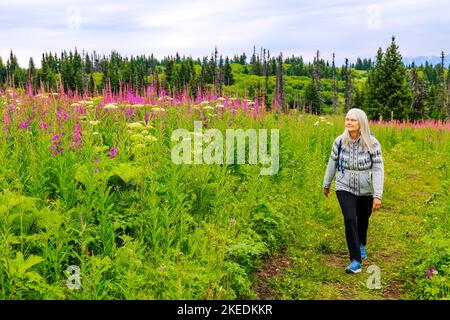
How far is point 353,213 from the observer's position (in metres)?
5.75

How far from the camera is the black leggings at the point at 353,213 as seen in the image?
5738mm

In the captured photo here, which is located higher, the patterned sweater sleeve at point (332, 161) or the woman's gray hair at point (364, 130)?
the woman's gray hair at point (364, 130)

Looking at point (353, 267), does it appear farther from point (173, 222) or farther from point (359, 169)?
point (173, 222)

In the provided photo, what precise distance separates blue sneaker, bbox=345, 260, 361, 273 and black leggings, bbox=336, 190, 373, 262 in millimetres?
66

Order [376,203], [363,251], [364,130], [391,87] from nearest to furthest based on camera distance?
[376,203] < [364,130] < [363,251] < [391,87]

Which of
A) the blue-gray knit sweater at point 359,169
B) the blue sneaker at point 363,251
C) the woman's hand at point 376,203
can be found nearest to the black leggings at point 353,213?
the blue-gray knit sweater at point 359,169

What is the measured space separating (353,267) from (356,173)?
130cm

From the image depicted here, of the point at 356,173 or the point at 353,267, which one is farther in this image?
the point at 356,173

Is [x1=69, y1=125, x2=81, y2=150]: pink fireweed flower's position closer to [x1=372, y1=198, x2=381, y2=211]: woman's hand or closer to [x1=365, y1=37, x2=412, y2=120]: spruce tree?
[x1=372, y1=198, x2=381, y2=211]: woman's hand

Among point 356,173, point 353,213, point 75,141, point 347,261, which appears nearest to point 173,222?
point 75,141

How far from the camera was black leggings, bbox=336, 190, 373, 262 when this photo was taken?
5.74 m

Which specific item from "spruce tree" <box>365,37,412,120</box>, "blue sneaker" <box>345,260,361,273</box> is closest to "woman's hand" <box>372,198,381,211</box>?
"blue sneaker" <box>345,260,361,273</box>

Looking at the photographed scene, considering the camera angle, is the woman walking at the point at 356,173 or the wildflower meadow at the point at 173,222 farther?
the woman walking at the point at 356,173

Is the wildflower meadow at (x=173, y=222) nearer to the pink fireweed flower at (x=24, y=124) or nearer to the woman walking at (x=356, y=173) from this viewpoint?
the pink fireweed flower at (x=24, y=124)
